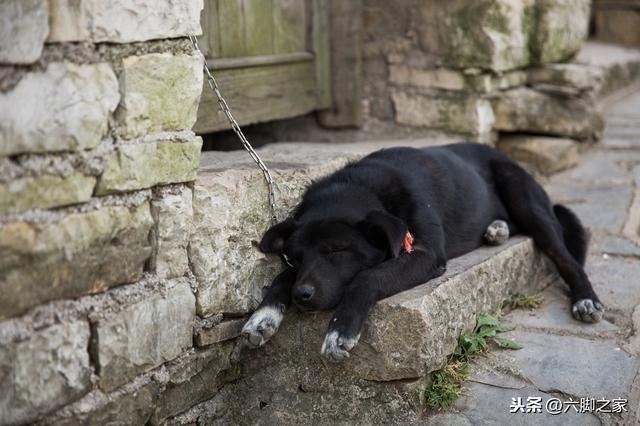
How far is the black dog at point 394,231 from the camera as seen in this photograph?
328cm

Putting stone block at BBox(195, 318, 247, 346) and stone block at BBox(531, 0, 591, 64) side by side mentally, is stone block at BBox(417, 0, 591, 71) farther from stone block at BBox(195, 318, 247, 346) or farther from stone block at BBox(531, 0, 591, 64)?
stone block at BBox(195, 318, 247, 346)

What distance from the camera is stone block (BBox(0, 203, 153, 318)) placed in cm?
241

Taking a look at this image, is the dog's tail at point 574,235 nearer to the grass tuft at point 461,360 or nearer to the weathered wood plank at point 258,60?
the grass tuft at point 461,360

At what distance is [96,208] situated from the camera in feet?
8.89

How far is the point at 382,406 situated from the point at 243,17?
8.61ft

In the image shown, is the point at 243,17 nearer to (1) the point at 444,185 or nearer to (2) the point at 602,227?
(1) the point at 444,185

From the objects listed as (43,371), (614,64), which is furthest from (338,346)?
(614,64)

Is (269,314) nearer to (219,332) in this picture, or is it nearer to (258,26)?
(219,332)

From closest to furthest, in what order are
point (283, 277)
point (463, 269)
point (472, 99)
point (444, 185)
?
point (283, 277) → point (463, 269) → point (444, 185) → point (472, 99)

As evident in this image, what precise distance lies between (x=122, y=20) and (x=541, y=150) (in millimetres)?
4250

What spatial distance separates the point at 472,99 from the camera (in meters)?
5.90

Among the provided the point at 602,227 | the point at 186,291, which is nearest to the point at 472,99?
the point at 602,227

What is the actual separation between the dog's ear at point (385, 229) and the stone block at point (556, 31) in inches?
134

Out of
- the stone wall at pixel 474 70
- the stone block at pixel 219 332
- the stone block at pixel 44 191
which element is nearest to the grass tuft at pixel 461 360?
the stone block at pixel 219 332
